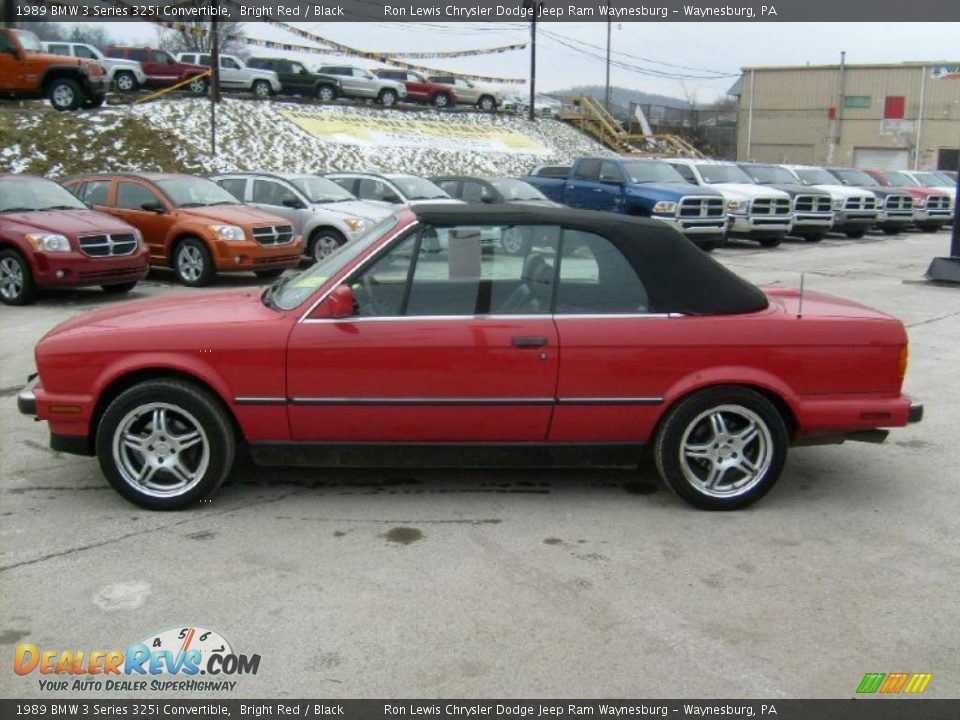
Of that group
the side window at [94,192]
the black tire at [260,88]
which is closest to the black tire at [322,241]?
the side window at [94,192]

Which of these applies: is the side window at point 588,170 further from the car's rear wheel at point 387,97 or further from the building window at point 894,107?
the building window at point 894,107

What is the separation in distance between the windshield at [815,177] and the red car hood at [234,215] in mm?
17235

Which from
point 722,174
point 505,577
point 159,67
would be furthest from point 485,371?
point 159,67

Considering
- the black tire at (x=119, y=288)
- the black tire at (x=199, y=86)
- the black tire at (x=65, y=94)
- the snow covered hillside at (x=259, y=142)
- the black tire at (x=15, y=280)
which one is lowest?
the black tire at (x=119, y=288)

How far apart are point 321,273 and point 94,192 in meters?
11.0

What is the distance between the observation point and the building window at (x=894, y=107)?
56.4m

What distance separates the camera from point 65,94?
2492 cm

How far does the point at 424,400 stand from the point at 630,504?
50.1 inches

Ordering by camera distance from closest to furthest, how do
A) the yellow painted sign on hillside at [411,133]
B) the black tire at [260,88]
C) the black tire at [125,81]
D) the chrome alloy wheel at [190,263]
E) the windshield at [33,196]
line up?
the windshield at [33,196], the chrome alloy wheel at [190,263], the black tire at [125,81], the yellow painted sign on hillside at [411,133], the black tire at [260,88]

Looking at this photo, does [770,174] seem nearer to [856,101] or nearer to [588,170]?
[588,170]

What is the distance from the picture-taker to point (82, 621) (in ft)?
12.4

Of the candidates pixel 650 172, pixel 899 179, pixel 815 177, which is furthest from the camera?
pixel 899 179

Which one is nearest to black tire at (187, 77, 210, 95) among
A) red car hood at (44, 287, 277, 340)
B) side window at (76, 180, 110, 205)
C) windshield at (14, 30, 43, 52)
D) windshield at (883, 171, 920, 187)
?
windshield at (14, 30, 43, 52)
